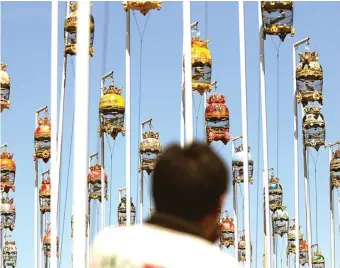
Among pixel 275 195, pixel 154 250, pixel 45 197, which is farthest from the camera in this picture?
pixel 275 195

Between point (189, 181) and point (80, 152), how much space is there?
326 inches

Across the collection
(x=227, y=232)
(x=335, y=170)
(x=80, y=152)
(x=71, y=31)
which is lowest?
(x=227, y=232)

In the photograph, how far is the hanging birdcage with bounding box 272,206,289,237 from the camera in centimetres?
3931

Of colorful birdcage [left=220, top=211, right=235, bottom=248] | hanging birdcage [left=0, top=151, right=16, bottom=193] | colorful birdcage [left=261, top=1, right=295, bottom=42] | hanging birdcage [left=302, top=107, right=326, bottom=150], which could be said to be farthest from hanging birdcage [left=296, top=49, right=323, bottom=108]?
colorful birdcage [left=220, top=211, right=235, bottom=248]

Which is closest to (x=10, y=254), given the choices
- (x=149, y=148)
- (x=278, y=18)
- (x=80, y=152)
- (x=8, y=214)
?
(x=8, y=214)

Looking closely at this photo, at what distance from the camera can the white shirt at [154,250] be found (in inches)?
86.0

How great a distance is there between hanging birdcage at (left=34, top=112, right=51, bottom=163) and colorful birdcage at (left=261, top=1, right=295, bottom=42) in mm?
9058

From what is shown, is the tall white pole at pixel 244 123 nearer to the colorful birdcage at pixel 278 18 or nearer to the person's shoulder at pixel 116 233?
the colorful birdcage at pixel 278 18

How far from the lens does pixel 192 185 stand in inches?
89.5

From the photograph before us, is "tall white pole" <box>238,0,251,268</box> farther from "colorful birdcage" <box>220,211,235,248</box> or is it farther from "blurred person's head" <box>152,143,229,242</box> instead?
"colorful birdcage" <box>220,211,235,248</box>

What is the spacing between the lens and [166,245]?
222 cm

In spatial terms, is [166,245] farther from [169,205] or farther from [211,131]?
[211,131]

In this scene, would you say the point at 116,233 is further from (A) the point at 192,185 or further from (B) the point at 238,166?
(B) the point at 238,166

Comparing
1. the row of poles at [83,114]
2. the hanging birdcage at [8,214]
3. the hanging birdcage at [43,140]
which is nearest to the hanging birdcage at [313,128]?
the row of poles at [83,114]
